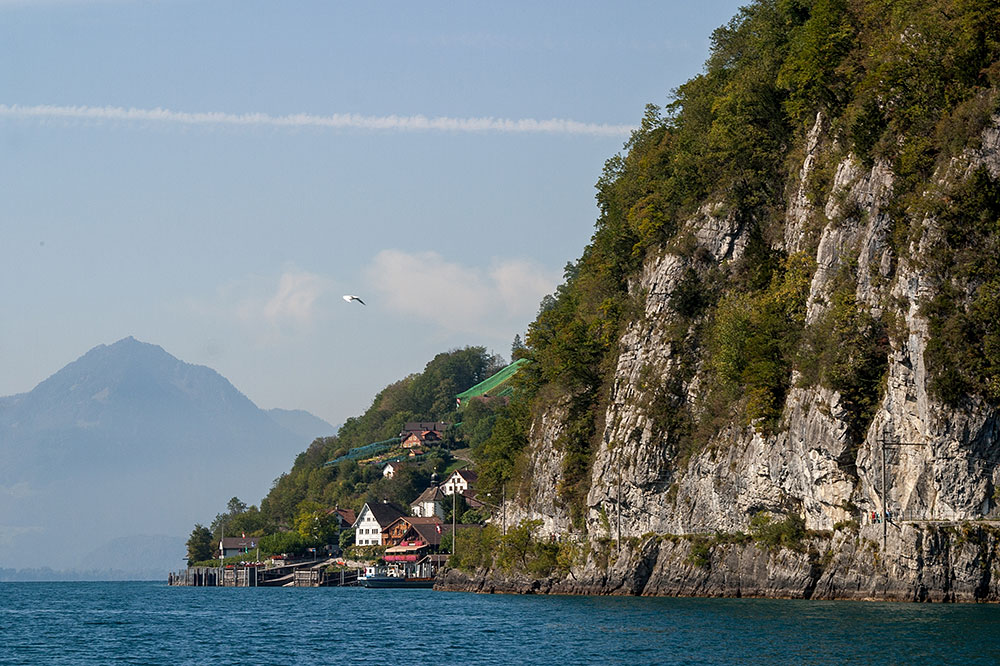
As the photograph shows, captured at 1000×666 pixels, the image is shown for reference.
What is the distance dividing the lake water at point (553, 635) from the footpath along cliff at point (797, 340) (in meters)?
4.59

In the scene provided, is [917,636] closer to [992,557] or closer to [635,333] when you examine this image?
[992,557]

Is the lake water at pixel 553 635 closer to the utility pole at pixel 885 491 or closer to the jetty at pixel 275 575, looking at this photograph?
the utility pole at pixel 885 491

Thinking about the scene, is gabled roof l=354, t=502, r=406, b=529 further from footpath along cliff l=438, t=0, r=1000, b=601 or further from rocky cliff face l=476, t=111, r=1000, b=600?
rocky cliff face l=476, t=111, r=1000, b=600

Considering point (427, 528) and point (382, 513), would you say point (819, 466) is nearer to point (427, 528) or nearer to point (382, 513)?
point (427, 528)

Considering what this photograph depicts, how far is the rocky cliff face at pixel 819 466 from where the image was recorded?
6469cm

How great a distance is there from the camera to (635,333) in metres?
97.2

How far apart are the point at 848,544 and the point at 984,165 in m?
22.5

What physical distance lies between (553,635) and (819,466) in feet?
76.4

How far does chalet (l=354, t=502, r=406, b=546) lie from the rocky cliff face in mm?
86533

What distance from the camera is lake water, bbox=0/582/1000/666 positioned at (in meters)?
46.4

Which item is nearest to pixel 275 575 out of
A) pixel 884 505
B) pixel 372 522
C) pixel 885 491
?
pixel 372 522

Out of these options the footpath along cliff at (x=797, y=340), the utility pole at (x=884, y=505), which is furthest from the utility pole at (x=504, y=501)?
the utility pole at (x=884, y=505)

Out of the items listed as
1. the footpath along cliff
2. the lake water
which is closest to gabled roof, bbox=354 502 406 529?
the footpath along cliff

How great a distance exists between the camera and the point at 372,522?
186 m
